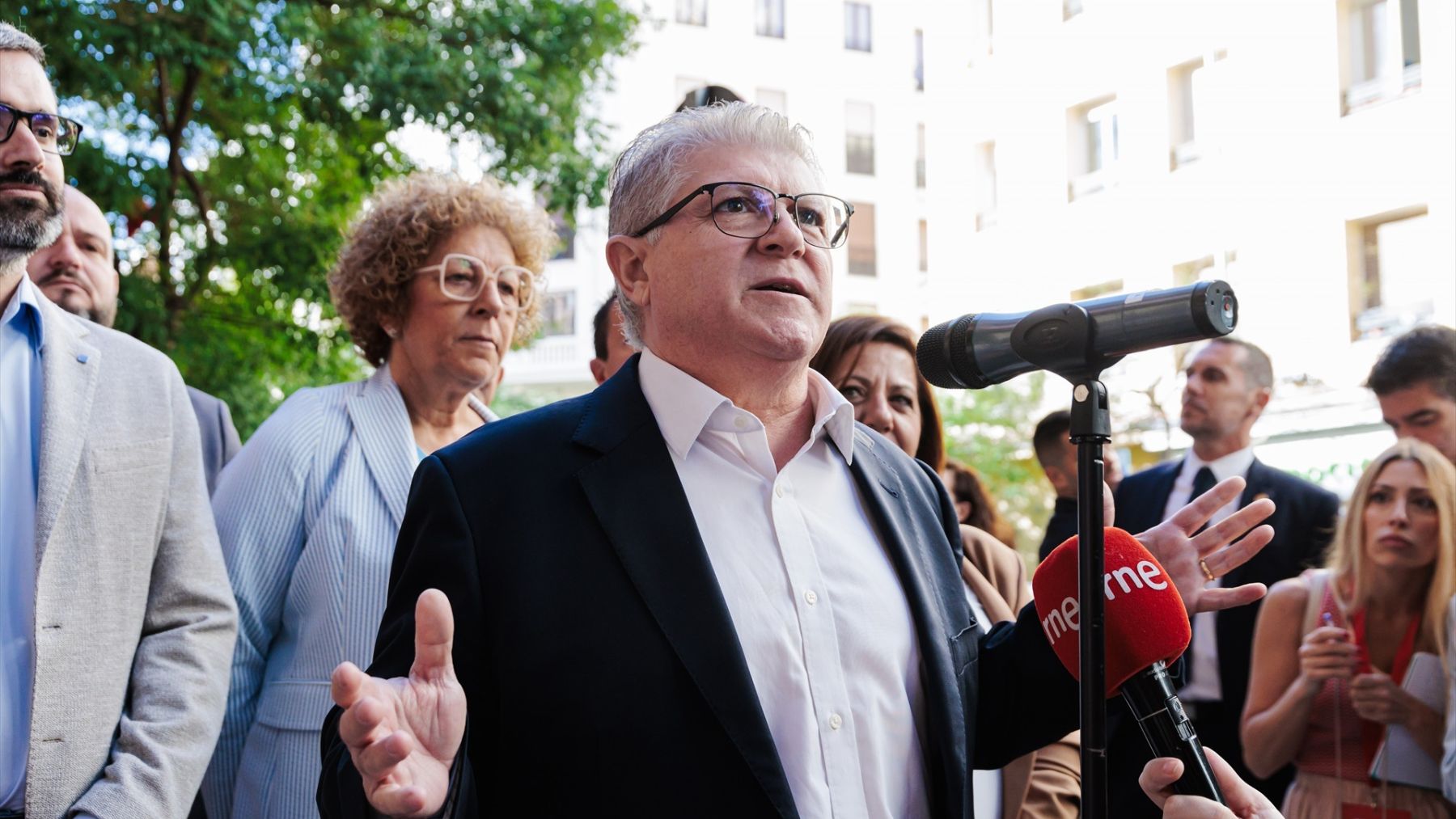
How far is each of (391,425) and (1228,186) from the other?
21.7 feet

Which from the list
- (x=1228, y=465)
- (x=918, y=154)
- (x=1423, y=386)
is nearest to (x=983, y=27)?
(x=1228, y=465)

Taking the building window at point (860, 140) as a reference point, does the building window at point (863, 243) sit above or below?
below

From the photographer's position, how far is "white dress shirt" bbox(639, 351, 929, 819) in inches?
78.4

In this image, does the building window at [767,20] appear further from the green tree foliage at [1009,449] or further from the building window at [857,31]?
the green tree foliage at [1009,449]

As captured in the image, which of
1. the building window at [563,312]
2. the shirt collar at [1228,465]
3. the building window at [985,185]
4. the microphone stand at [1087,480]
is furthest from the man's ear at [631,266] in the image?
the building window at [563,312]

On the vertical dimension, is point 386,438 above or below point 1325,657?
above

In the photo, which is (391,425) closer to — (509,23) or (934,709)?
(934,709)

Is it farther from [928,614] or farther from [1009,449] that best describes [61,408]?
[1009,449]

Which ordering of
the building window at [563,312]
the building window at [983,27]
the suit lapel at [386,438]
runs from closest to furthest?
1. the suit lapel at [386,438]
2. the building window at [983,27]
3. the building window at [563,312]

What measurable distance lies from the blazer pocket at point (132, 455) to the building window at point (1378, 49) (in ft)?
18.8

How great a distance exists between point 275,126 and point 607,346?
6345 millimetres

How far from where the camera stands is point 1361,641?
157 inches

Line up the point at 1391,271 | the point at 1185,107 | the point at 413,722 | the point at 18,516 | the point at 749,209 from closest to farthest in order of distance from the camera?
the point at 413,722
the point at 749,209
the point at 18,516
the point at 1391,271
the point at 1185,107

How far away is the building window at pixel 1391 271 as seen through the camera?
21.7 ft
